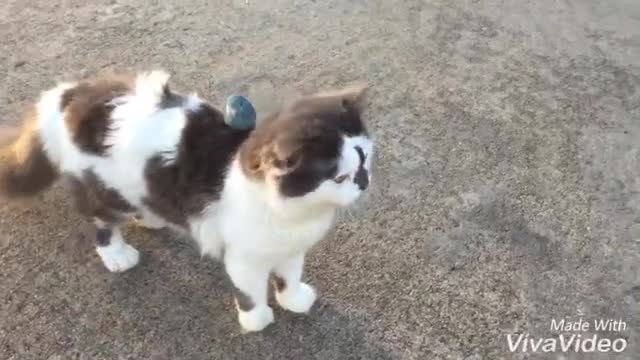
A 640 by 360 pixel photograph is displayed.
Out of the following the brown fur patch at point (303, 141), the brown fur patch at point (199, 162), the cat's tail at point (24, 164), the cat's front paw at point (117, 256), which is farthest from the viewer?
the cat's front paw at point (117, 256)

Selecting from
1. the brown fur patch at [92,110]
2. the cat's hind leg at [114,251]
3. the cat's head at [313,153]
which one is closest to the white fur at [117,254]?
the cat's hind leg at [114,251]

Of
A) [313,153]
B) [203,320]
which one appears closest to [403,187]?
[203,320]

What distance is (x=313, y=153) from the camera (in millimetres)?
979

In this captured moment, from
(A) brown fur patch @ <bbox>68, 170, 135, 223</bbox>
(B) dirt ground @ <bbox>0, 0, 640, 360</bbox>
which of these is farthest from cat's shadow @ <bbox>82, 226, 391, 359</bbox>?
(A) brown fur patch @ <bbox>68, 170, 135, 223</bbox>

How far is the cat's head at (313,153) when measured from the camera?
98 cm

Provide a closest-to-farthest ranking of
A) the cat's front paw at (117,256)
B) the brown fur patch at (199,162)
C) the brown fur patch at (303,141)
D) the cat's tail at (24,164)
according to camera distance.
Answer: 1. the brown fur patch at (303,141)
2. the brown fur patch at (199,162)
3. the cat's tail at (24,164)
4. the cat's front paw at (117,256)

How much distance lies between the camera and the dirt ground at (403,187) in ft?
4.30

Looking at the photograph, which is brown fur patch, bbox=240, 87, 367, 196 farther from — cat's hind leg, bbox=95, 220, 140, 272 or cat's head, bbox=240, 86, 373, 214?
cat's hind leg, bbox=95, 220, 140, 272

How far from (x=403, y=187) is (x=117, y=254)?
54cm

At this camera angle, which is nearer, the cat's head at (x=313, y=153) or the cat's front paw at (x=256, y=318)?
the cat's head at (x=313, y=153)

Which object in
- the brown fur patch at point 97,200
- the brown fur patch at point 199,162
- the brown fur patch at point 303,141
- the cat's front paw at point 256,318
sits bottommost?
the cat's front paw at point 256,318

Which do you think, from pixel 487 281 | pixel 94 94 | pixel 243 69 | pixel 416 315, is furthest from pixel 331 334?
pixel 243 69

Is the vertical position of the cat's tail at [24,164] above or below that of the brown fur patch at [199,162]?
below

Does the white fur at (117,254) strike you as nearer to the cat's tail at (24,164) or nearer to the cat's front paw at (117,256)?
the cat's front paw at (117,256)
